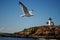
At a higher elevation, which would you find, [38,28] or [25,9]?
[38,28]

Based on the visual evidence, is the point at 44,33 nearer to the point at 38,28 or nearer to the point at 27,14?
the point at 38,28

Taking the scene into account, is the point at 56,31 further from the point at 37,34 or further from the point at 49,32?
the point at 37,34

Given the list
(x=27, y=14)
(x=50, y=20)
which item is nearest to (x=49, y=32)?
(x=50, y=20)

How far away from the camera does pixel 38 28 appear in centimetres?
4103

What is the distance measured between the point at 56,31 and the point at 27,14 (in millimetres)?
23492

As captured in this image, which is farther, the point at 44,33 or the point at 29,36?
the point at 29,36

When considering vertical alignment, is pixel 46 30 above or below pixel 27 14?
above

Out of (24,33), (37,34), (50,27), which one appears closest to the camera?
(50,27)

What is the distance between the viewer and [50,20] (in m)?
31.0

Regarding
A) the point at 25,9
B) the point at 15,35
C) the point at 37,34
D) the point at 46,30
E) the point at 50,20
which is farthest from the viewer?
the point at 15,35

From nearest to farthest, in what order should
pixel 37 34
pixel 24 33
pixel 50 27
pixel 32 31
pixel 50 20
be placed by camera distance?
pixel 50 20, pixel 50 27, pixel 37 34, pixel 32 31, pixel 24 33

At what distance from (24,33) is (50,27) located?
1163 cm

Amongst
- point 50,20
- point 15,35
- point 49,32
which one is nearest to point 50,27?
point 49,32

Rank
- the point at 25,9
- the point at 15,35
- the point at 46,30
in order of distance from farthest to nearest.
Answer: the point at 15,35 → the point at 46,30 → the point at 25,9
